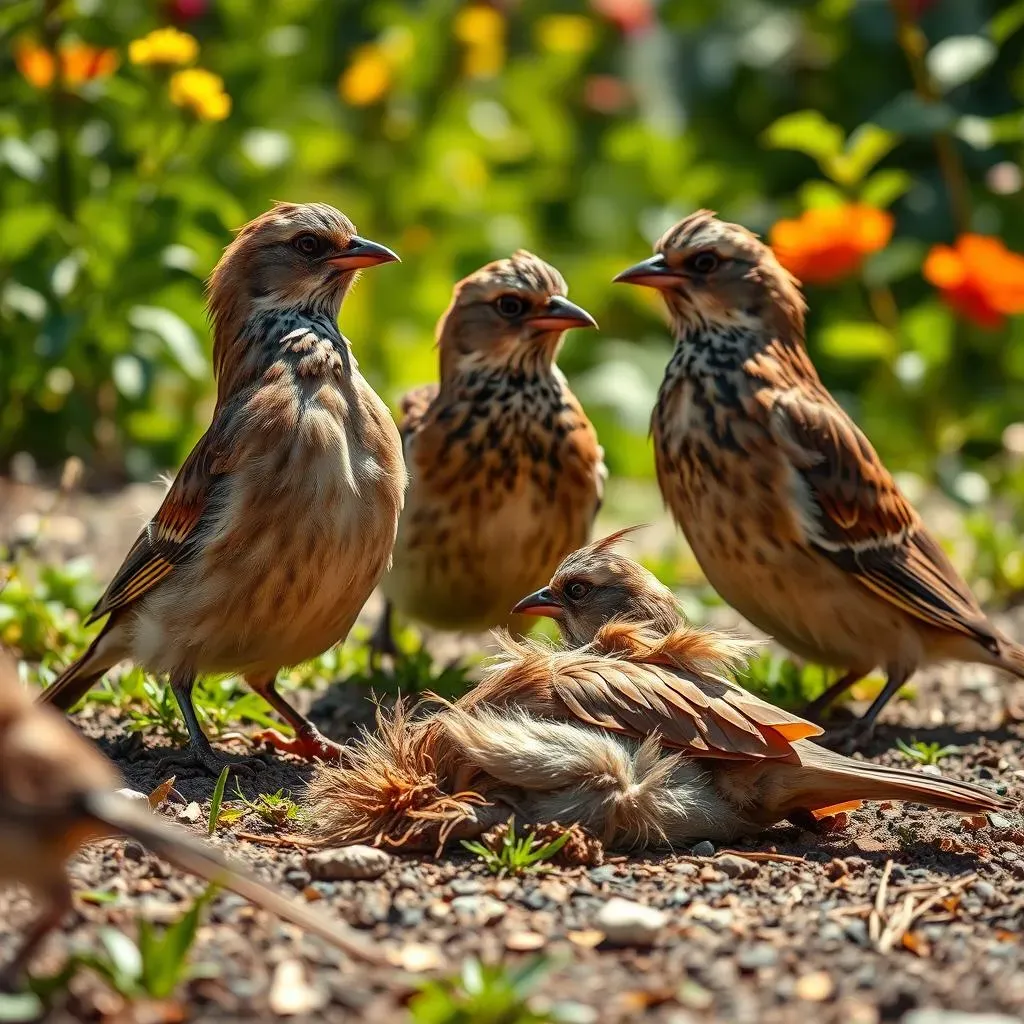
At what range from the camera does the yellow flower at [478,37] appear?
10.9 m

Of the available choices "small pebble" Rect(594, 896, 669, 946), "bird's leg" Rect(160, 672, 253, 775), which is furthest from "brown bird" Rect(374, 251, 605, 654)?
"small pebble" Rect(594, 896, 669, 946)

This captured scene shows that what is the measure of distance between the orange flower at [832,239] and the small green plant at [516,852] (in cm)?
474

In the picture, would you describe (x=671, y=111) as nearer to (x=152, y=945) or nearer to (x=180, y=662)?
(x=180, y=662)

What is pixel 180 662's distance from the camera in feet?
17.2

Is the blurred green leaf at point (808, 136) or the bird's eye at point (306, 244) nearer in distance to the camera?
the bird's eye at point (306, 244)

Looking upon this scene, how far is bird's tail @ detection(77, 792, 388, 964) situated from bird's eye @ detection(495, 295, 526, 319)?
316 centimetres

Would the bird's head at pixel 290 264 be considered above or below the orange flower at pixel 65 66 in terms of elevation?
below

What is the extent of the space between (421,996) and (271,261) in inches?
117

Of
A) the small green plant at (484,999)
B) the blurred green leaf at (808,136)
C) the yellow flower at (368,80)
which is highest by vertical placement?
the yellow flower at (368,80)

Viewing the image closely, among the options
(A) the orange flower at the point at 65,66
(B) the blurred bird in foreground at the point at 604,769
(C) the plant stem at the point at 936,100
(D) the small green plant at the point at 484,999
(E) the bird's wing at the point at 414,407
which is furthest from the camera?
(C) the plant stem at the point at 936,100

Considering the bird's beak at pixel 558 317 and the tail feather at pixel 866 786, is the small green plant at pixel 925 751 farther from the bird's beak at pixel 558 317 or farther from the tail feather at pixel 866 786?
the bird's beak at pixel 558 317

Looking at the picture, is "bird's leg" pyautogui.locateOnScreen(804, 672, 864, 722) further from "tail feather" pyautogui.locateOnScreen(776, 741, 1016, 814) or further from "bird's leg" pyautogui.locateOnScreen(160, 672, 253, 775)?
"bird's leg" pyautogui.locateOnScreen(160, 672, 253, 775)

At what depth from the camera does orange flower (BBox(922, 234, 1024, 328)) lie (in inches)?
328

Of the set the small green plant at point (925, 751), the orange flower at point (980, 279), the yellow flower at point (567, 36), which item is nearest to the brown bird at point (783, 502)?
the small green plant at point (925, 751)
